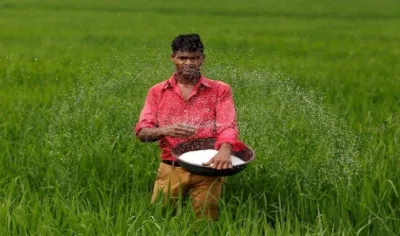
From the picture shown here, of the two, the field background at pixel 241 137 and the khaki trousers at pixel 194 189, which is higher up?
the khaki trousers at pixel 194 189

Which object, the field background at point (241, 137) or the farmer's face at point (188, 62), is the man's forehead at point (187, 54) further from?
the field background at point (241, 137)

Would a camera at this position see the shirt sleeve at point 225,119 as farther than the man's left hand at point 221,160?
Yes

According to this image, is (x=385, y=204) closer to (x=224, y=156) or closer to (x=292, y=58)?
(x=224, y=156)

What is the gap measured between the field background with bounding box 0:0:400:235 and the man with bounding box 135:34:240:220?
0.11 m

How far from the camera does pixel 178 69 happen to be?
329cm

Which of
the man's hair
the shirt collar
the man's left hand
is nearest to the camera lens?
the man's left hand

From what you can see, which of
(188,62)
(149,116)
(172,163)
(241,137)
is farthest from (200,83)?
(241,137)

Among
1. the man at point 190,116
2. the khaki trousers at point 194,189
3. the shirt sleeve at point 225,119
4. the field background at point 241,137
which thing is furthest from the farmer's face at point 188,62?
the field background at point 241,137

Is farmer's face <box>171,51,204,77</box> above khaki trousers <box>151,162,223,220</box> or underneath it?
above

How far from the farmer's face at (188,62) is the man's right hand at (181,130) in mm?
251

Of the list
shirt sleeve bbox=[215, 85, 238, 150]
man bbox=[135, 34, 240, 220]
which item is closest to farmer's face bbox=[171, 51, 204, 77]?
man bbox=[135, 34, 240, 220]

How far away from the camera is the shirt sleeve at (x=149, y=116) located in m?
3.37

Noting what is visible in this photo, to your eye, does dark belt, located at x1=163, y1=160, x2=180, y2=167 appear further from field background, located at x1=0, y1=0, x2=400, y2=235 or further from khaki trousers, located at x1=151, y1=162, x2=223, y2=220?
field background, located at x1=0, y1=0, x2=400, y2=235

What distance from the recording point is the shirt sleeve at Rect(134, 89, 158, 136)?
337cm
